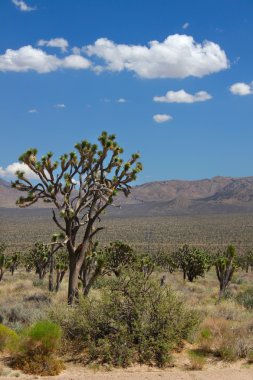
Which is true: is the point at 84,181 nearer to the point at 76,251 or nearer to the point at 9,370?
the point at 76,251

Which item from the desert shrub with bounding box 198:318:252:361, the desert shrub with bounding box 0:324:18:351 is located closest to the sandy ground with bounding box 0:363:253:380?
the desert shrub with bounding box 198:318:252:361

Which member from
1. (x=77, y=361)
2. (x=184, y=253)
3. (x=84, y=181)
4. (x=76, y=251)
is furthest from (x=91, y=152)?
(x=184, y=253)

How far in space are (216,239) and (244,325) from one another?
89.0 meters

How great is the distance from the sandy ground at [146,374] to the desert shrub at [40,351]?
8.9 inches

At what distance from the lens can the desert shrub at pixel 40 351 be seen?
9.86 metres

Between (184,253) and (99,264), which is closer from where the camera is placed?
(99,264)

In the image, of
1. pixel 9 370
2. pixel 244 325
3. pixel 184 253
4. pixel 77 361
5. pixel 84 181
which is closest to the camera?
pixel 9 370

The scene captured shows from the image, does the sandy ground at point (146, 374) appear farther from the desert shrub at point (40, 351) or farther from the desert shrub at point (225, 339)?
the desert shrub at point (225, 339)

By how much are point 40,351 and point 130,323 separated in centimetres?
246

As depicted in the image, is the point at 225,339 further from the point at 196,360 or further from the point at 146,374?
the point at 146,374

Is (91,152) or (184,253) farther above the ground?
(91,152)

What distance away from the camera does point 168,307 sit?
11.6 meters

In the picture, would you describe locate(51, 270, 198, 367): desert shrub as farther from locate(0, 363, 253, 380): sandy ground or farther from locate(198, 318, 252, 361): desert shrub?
locate(198, 318, 252, 361): desert shrub

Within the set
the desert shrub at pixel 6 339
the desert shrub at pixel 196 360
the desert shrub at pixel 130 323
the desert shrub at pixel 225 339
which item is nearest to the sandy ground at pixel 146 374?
the desert shrub at pixel 196 360
